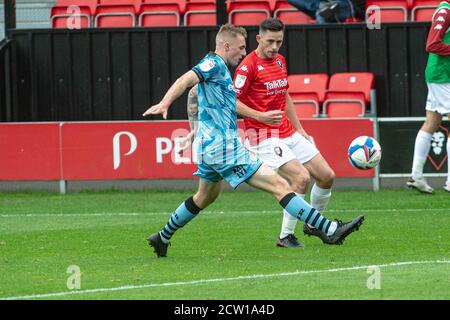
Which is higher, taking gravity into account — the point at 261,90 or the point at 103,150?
the point at 261,90

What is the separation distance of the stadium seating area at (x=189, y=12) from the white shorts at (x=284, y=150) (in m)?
7.61

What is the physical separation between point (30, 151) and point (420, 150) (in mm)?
5642

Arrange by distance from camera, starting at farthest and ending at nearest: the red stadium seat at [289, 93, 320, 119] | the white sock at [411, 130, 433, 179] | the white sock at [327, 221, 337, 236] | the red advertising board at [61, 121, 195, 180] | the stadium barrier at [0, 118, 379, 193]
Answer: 1. the red stadium seat at [289, 93, 320, 119]
2. the red advertising board at [61, 121, 195, 180]
3. the stadium barrier at [0, 118, 379, 193]
4. the white sock at [411, 130, 433, 179]
5. the white sock at [327, 221, 337, 236]

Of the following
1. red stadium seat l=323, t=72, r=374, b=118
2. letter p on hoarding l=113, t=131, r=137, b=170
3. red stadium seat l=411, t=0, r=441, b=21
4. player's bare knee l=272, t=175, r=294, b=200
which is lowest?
player's bare knee l=272, t=175, r=294, b=200

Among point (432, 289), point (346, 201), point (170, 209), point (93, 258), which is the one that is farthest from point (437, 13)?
point (432, 289)

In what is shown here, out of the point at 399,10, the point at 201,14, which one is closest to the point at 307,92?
the point at 399,10

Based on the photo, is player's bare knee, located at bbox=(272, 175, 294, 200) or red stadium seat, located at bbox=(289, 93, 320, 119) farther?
red stadium seat, located at bbox=(289, 93, 320, 119)

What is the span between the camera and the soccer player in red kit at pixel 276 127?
35.1 ft

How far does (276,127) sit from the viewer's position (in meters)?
10.8

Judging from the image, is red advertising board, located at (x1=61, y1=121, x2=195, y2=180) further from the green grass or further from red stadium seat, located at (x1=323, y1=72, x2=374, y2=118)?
red stadium seat, located at (x1=323, y1=72, x2=374, y2=118)

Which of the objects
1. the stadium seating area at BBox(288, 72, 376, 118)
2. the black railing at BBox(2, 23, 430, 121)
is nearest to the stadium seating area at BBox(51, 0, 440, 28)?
the black railing at BBox(2, 23, 430, 121)

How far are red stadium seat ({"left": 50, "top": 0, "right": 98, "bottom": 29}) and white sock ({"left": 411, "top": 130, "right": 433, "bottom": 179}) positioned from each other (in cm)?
669

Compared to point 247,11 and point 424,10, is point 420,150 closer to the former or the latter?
point 424,10

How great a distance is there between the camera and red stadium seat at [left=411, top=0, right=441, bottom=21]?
1822 centimetres
